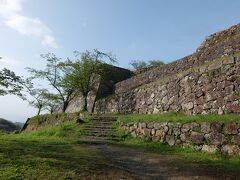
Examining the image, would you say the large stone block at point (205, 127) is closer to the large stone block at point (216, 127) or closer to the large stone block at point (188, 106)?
the large stone block at point (216, 127)

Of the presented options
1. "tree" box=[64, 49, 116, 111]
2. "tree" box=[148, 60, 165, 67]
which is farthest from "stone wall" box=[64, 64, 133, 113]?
"tree" box=[148, 60, 165, 67]

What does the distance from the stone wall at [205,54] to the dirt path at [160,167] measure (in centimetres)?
730

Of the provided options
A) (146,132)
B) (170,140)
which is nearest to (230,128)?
(170,140)

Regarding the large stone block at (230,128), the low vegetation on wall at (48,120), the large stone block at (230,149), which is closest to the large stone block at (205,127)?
the large stone block at (230,128)

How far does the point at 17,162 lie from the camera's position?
7508 mm

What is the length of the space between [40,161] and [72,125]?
34.5ft

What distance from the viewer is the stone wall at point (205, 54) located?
567 inches

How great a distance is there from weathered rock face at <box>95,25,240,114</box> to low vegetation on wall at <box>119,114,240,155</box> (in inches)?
56.3

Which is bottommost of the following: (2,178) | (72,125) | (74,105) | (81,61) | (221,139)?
(2,178)

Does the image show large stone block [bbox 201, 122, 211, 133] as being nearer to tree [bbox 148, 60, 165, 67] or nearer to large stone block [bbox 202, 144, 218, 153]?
large stone block [bbox 202, 144, 218, 153]

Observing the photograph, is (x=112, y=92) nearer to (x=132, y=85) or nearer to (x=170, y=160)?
(x=132, y=85)

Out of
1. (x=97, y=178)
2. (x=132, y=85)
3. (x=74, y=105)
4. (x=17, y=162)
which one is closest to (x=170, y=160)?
(x=97, y=178)

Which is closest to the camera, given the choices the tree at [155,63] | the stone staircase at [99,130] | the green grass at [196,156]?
the green grass at [196,156]

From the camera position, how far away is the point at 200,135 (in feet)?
32.4
